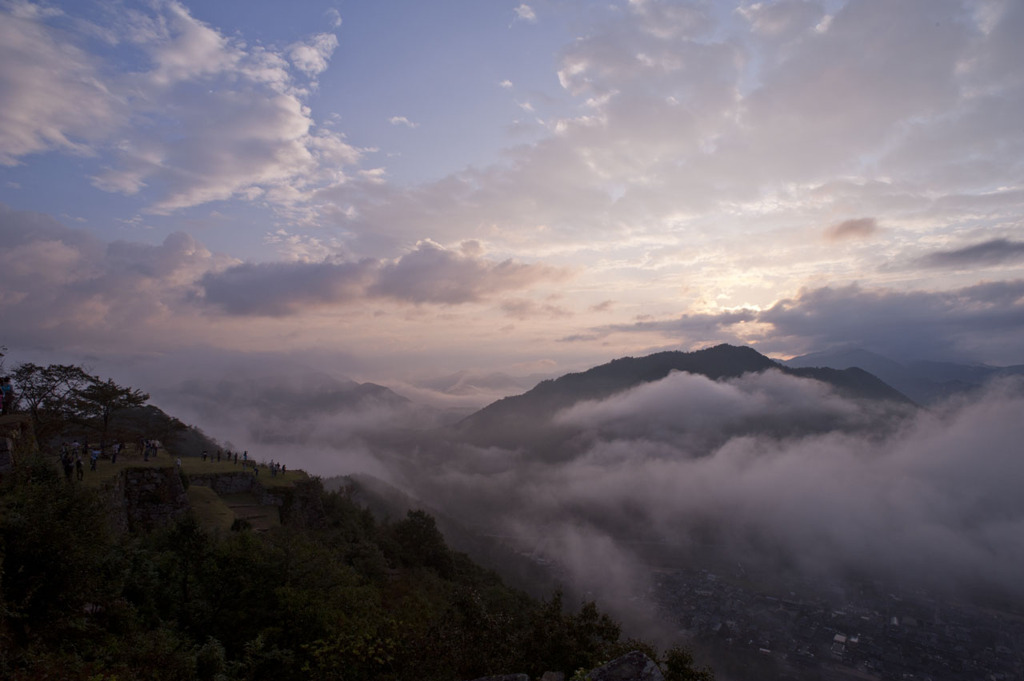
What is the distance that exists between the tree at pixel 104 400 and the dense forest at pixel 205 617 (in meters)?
14.0

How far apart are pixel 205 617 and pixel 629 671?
46.7ft

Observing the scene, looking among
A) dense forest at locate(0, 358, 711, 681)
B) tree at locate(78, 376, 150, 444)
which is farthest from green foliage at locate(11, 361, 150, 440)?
dense forest at locate(0, 358, 711, 681)

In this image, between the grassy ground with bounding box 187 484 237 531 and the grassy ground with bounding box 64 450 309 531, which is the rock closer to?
the grassy ground with bounding box 64 450 309 531

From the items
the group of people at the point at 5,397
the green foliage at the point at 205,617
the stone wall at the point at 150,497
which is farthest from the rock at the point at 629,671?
the group of people at the point at 5,397

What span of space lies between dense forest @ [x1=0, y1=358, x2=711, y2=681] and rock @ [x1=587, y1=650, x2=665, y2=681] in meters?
2.20

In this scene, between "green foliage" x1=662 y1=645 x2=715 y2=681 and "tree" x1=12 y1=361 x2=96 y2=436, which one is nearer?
"green foliage" x1=662 y1=645 x2=715 y2=681

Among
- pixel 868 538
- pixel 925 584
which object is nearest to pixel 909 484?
pixel 868 538

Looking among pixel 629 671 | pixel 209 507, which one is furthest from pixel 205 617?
pixel 209 507

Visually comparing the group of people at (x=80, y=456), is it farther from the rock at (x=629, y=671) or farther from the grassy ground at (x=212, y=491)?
the rock at (x=629, y=671)

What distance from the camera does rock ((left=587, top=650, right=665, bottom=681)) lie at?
8.95 m

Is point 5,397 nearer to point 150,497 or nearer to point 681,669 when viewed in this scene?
point 150,497

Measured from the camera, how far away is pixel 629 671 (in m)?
9.14

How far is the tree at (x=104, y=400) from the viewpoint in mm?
31344

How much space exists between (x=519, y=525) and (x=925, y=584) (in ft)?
326
